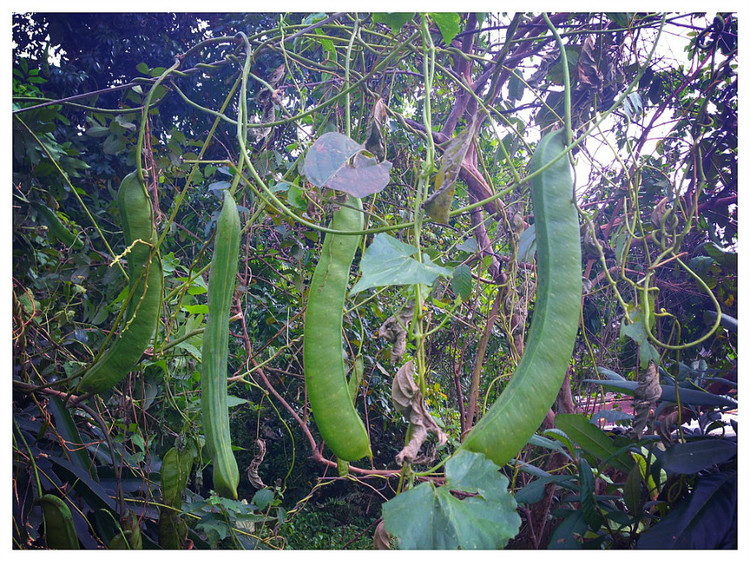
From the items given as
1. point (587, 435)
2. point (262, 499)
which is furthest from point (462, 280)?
point (262, 499)

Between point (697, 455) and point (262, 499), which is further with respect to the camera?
point (262, 499)

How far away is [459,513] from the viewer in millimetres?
536

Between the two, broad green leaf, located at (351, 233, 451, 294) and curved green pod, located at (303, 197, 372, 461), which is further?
curved green pod, located at (303, 197, 372, 461)

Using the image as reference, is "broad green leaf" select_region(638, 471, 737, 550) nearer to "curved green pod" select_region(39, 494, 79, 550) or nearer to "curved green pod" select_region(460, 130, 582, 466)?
"curved green pod" select_region(460, 130, 582, 466)

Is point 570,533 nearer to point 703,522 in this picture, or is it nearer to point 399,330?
point 703,522

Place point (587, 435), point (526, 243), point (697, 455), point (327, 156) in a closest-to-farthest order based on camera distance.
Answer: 1. point (327, 156)
2. point (697, 455)
3. point (587, 435)
4. point (526, 243)

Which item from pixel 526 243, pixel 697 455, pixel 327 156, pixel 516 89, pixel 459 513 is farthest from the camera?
pixel 516 89

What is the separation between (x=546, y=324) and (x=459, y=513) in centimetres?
25

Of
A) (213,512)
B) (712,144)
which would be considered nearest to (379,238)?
(712,144)

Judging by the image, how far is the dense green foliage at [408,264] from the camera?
646 millimetres

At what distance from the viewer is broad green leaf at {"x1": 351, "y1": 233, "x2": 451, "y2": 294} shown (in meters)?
0.53

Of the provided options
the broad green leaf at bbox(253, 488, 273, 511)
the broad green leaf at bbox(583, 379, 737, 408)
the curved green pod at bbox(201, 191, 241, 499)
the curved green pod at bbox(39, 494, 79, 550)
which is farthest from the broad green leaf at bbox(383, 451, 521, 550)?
the broad green leaf at bbox(253, 488, 273, 511)

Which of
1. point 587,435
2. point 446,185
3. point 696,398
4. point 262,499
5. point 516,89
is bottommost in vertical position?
point 262,499

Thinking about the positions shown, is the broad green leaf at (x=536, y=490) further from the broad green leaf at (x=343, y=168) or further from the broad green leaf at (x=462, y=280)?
the broad green leaf at (x=343, y=168)
